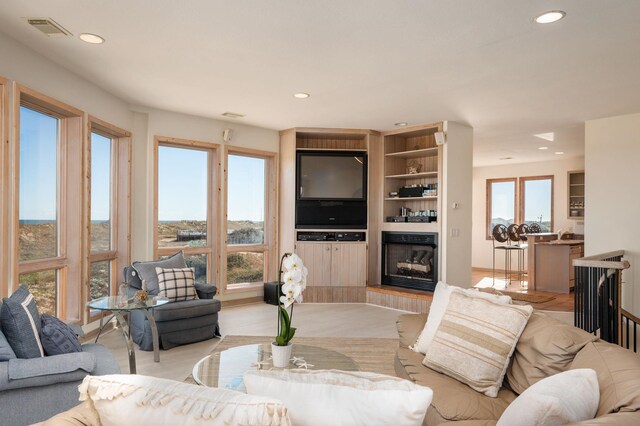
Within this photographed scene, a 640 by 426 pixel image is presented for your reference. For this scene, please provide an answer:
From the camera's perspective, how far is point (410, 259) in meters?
6.61

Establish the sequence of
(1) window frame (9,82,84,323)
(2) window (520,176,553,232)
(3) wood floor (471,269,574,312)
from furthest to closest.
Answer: (2) window (520,176,553,232), (3) wood floor (471,269,574,312), (1) window frame (9,82,84,323)

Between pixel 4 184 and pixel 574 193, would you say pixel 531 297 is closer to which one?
pixel 574 193

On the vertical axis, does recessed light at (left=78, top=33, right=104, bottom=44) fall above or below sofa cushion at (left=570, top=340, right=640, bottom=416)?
above

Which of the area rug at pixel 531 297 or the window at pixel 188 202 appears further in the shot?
the area rug at pixel 531 297

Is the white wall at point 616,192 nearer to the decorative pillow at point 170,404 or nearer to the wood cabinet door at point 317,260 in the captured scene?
the wood cabinet door at point 317,260

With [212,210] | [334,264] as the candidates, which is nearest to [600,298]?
[334,264]

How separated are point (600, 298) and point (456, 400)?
99.7 inches

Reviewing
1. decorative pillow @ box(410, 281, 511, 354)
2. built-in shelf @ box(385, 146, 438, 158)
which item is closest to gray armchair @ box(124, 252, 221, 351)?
decorative pillow @ box(410, 281, 511, 354)

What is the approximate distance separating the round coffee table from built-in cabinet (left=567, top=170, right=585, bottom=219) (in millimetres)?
8254

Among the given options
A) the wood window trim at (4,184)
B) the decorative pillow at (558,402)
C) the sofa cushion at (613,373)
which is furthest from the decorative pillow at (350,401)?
the wood window trim at (4,184)

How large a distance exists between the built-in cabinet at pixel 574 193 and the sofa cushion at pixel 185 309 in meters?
7.97

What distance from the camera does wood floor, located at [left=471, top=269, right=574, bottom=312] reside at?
6066 millimetres

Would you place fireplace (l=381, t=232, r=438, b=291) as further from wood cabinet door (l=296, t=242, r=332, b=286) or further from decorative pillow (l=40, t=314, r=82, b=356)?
decorative pillow (l=40, t=314, r=82, b=356)

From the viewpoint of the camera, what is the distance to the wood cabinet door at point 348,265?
659 cm
